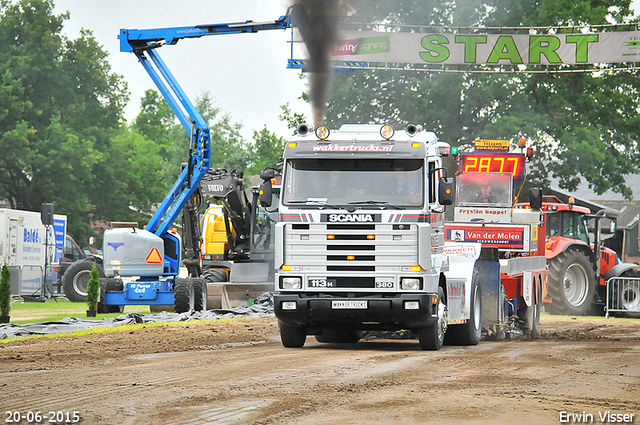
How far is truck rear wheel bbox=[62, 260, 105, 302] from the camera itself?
93.1 feet

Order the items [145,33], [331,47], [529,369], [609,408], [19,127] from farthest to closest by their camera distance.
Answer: [19,127]
[331,47]
[145,33]
[529,369]
[609,408]

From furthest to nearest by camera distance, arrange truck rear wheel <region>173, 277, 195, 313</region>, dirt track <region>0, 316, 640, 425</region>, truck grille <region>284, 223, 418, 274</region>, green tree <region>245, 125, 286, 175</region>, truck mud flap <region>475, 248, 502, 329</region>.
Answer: green tree <region>245, 125, 286, 175</region> → truck rear wheel <region>173, 277, 195, 313</region> → truck mud flap <region>475, 248, 502, 329</region> → truck grille <region>284, 223, 418, 274</region> → dirt track <region>0, 316, 640, 425</region>

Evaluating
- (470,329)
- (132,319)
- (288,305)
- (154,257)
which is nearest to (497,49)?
(154,257)

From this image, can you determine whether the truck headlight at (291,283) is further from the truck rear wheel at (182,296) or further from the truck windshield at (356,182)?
the truck rear wheel at (182,296)

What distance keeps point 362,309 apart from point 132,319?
8.06 metres

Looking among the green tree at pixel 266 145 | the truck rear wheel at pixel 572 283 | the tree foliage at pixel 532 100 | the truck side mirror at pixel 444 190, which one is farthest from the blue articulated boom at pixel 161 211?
the green tree at pixel 266 145

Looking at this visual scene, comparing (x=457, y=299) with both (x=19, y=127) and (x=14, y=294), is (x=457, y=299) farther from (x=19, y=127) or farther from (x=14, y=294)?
(x=19, y=127)

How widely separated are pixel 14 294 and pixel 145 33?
27.9 ft

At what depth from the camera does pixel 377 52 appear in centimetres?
2880

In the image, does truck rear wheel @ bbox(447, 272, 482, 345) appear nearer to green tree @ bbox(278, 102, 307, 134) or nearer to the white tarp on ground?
the white tarp on ground

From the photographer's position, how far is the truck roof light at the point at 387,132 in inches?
531

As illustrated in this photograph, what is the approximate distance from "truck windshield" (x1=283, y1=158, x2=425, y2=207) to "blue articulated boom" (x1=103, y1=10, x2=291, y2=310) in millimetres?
8628

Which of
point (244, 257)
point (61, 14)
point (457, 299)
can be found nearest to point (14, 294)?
point (244, 257)

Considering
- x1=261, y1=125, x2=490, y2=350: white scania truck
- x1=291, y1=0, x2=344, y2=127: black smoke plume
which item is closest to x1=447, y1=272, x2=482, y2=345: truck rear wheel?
x1=261, y1=125, x2=490, y2=350: white scania truck
